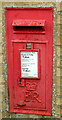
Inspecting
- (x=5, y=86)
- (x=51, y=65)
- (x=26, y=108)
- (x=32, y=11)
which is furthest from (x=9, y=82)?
(x=32, y=11)

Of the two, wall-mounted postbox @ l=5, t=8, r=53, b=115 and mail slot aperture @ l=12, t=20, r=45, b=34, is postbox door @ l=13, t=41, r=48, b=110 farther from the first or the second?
mail slot aperture @ l=12, t=20, r=45, b=34

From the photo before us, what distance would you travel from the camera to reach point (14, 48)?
7.68ft

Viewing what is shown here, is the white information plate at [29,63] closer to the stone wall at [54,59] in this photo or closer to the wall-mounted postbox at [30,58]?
the wall-mounted postbox at [30,58]

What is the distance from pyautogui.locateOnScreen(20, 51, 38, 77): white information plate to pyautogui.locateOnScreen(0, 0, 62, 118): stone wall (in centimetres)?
27

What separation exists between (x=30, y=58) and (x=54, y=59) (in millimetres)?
337

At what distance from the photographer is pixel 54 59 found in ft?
7.86

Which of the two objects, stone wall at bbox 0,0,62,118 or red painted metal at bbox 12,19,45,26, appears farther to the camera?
stone wall at bbox 0,0,62,118

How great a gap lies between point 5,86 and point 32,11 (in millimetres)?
1143

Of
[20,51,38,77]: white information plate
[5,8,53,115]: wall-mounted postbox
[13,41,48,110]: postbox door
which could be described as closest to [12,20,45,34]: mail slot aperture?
[5,8,53,115]: wall-mounted postbox

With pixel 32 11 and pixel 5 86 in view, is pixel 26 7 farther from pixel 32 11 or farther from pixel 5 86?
pixel 5 86

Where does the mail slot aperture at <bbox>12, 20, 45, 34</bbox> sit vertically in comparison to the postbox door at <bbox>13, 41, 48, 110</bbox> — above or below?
above

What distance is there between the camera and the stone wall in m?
2.29

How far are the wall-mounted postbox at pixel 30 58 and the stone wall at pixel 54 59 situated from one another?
79 millimetres

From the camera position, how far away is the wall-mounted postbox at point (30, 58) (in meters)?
2.24
